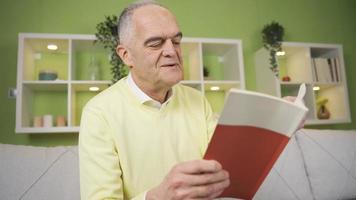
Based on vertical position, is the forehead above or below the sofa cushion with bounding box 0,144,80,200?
above

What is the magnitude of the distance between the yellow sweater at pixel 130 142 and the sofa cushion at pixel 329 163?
1086 mm

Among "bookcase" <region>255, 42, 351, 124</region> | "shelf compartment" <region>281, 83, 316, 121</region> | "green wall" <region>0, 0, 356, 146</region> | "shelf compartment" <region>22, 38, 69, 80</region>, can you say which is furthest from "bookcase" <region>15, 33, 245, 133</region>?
"shelf compartment" <region>281, 83, 316, 121</region>

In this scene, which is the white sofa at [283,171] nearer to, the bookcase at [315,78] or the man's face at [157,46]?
the bookcase at [315,78]

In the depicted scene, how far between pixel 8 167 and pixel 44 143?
3.41ft

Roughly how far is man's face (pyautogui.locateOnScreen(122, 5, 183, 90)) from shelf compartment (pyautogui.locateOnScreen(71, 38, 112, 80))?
5.14ft

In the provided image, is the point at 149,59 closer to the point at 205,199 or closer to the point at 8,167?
the point at 205,199

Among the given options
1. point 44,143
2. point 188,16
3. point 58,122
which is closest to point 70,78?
point 58,122

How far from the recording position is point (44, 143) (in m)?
2.51

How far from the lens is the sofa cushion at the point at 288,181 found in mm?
1819

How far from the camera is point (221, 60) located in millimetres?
2939

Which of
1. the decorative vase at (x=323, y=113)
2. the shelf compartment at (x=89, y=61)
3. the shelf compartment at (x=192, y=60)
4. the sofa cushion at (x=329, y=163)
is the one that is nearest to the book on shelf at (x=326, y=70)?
the decorative vase at (x=323, y=113)

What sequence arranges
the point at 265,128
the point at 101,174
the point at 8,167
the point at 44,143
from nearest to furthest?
the point at 265,128 → the point at 101,174 → the point at 8,167 → the point at 44,143

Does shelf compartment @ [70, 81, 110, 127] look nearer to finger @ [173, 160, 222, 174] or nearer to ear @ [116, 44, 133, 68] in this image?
ear @ [116, 44, 133, 68]

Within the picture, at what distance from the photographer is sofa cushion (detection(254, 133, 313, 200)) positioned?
182cm
